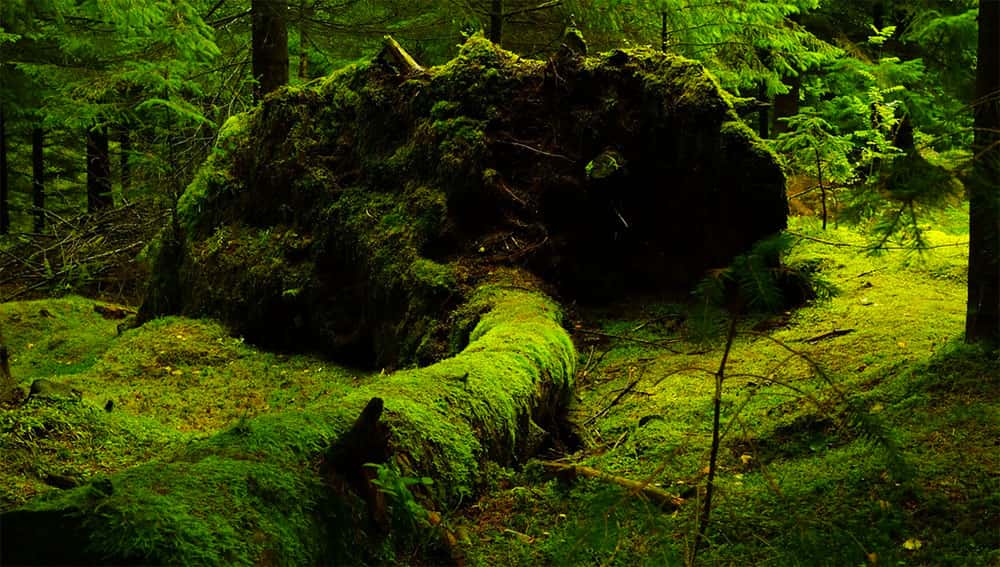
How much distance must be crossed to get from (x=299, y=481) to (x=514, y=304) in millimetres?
3869

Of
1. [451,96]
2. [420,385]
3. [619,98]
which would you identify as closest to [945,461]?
[420,385]

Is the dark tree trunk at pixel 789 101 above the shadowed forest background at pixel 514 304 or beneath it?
above

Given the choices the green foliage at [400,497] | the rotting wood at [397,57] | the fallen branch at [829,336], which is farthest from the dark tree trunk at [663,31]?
the green foliage at [400,497]

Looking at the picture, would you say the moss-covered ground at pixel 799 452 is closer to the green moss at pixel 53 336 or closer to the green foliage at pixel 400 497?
the green foliage at pixel 400 497

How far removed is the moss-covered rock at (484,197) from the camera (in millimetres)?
7477

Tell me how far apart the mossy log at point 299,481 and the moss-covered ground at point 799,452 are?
1.20ft

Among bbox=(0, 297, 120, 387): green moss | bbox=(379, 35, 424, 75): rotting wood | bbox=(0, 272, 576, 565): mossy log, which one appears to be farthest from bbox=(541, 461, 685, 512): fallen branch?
bbox=(0, 297, 120, 387): green moss

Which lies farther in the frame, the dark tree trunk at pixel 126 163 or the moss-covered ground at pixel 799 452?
the dark tree trunk at pixel 126 163

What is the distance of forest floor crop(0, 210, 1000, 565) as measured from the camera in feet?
10.2

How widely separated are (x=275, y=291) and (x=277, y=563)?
612cm

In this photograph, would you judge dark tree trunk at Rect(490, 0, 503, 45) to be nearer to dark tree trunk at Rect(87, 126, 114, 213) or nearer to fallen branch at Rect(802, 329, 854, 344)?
fallen branch at Rect(802, 329, 854, 344)

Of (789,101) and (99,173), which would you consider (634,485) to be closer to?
(789,101)

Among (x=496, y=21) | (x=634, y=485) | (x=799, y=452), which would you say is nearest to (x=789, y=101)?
(x=496, y=21)

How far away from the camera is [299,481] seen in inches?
111
